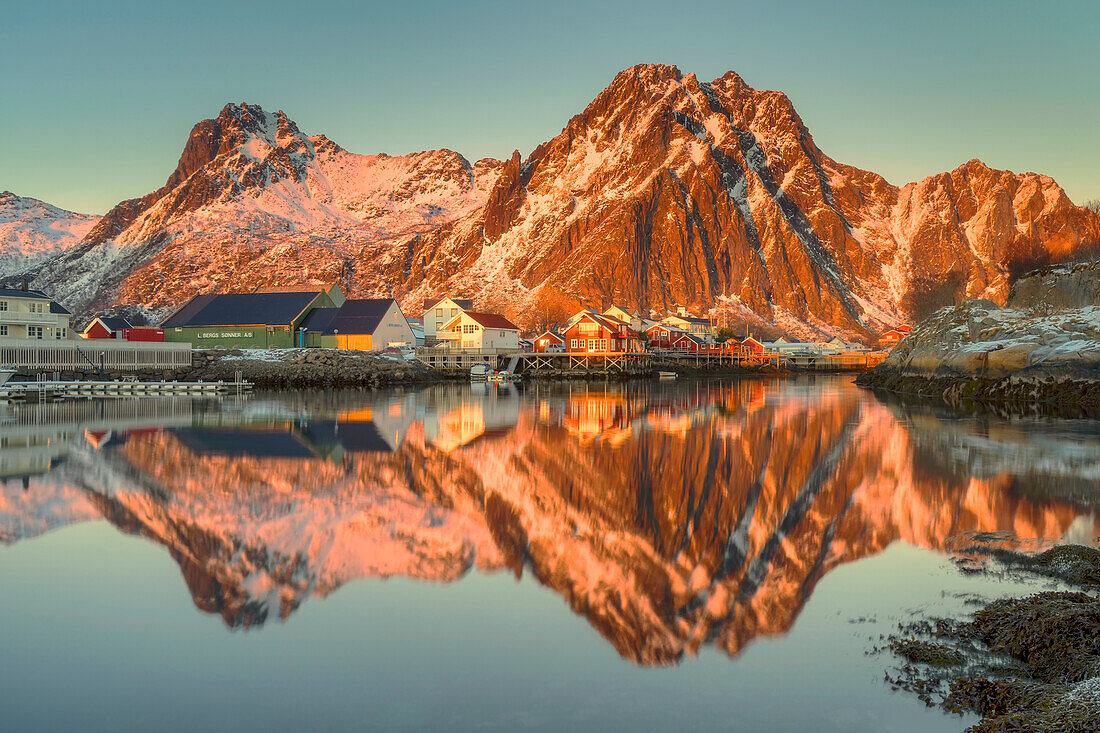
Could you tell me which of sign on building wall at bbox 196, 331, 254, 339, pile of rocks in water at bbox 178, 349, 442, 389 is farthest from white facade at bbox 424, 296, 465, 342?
pile of rocks in water at bbox 178, 349, 442, 389

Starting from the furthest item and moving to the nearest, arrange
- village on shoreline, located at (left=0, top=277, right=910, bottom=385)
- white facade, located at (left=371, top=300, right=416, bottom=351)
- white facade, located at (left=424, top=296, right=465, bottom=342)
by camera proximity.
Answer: white facade, located at (left=424, top=296, right=465, bottom=342), white facade, located at (left=371, top=300, right=416, bottom=351), village on shoreline, located at (left=0, top=277, right=910, bottom=385)

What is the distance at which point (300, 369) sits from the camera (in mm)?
63188

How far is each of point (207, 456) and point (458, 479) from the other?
7465 mm

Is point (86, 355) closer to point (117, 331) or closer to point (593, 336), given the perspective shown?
point (117, 331)

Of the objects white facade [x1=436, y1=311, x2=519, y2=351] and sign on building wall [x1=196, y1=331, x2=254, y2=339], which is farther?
white facade [x1=436, y1=311, x2=519, y2=351]

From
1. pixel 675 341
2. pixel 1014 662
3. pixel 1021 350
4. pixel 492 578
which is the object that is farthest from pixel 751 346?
pixel 1014 662

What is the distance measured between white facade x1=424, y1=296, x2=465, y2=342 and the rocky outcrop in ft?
162

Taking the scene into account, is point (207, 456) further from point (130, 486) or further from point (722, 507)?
point (722, 507)

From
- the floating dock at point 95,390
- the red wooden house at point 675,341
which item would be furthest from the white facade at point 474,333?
the floating dock at point 95,390

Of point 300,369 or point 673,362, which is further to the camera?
point 673,362

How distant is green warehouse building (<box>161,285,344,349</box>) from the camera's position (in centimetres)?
7650

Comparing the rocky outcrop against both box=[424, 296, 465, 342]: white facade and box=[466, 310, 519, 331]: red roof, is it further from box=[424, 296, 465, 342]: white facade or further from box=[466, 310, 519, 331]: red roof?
box=[424, 296, 465, 342]: white facade

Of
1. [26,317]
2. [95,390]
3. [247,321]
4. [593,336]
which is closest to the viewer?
[95,390]

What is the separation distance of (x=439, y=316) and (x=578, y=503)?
284 ft
